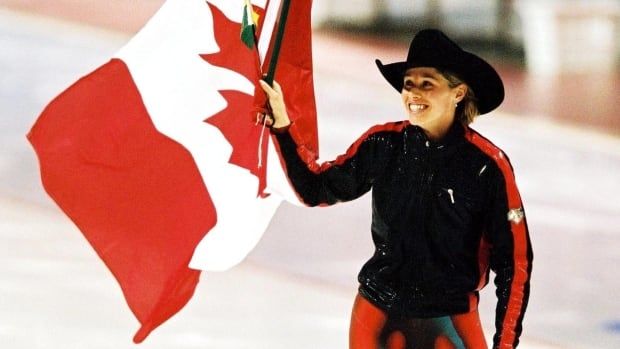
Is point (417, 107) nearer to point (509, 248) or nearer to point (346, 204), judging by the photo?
point (509, 248)

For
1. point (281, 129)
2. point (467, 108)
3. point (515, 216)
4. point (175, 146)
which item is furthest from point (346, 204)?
point (515, 216)

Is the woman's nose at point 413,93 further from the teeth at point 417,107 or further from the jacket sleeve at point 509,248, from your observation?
the jacket sleeve at point 509,248

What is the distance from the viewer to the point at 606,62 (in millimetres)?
9656

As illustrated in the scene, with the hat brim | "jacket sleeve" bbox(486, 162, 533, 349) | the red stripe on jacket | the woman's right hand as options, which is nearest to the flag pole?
the woman's right hand

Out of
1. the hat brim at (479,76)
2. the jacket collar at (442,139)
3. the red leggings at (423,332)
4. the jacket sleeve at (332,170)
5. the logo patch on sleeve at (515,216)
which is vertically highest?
the hat brim at (479,76)

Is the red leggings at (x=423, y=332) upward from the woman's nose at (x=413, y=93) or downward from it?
downward

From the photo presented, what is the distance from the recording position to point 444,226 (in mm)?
2742

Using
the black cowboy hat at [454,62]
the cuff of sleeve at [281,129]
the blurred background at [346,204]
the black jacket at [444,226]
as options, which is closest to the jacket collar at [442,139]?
the black jacket at [444,226]

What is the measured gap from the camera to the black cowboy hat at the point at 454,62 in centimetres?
272

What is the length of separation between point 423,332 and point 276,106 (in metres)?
0.64

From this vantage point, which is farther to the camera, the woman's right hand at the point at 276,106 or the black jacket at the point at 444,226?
the woman's right hand at the point at 276,106

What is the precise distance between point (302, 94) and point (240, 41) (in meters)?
0.22

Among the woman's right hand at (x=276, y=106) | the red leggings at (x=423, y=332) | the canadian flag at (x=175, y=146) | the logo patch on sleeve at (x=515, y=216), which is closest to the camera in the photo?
the logo patch on sleeve at (x=515, y=216)

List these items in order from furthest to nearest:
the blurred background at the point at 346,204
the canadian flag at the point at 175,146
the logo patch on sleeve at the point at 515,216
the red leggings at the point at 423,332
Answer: the blurred background at the point at 346,204 < the canadian flag at the point at 175,146 < the red leggings at the point at 423,332 < the logo patch on sleeve at the point at 515,216
